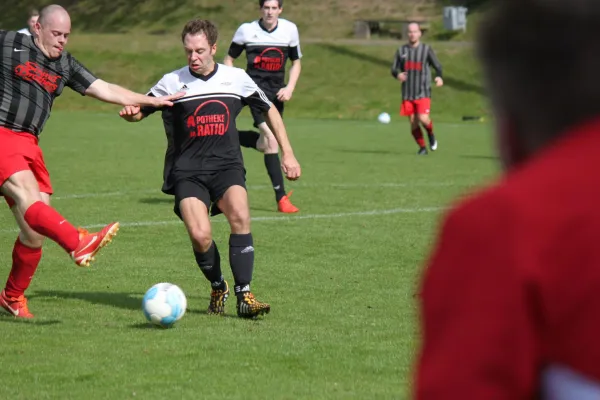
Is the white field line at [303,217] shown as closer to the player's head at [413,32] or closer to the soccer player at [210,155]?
the soccer player at [210,155]

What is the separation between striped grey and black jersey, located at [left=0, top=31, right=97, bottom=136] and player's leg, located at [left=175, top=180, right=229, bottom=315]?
985 millimetres

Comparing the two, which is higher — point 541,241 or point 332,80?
point 541,241

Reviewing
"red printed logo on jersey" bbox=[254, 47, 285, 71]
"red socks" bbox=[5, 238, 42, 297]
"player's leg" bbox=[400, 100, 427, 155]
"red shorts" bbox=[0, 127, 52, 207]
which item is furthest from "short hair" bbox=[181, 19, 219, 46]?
"player's leg" bbox=[400, 100, 427, 155]

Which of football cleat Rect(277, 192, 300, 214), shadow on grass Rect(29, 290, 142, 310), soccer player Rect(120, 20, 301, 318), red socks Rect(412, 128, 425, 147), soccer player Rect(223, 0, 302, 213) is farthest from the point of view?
red socks Rect(412, 128, 425, 147)

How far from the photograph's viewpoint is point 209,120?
708 centimetres

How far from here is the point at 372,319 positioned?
664cm

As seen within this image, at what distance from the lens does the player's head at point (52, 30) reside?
673 cm

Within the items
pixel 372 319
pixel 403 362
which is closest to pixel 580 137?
pixel 403 362

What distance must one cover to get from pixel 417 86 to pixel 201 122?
42.6 ft

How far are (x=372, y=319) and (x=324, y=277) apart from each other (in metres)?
1.56

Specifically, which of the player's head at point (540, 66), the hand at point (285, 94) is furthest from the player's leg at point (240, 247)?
the player's head at point (540, 66)

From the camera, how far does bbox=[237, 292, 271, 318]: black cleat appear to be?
6609 mm

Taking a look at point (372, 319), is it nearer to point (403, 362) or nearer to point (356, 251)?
point (403, 362)

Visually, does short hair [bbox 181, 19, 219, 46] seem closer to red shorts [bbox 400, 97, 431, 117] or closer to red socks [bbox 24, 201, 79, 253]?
red socks [bbox 24, 201, 79, 253]
